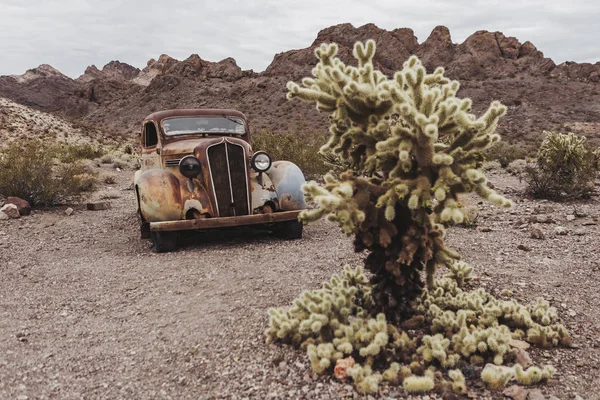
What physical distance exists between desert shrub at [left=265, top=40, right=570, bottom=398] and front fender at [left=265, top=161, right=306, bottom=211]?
3682 millimetres

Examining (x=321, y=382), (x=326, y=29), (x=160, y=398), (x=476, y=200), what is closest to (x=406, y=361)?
(x=321, y=382)

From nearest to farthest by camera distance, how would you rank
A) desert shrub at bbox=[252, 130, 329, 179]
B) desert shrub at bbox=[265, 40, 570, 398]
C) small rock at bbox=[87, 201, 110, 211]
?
desert shrub at bbox=[265, 40, 570, 398], small rock at bbox=[87, 201, 110, 211], desert shrub at bbox=[252, 130, 329, 179]

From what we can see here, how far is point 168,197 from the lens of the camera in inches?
271

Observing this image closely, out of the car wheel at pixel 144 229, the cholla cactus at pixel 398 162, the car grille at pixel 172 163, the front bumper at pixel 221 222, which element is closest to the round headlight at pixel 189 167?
the car grille at pixel 172 163

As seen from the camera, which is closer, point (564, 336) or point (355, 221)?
point (355, 221)

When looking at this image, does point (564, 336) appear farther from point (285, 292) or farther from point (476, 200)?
point (476, 200)

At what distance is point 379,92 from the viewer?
3227 mm

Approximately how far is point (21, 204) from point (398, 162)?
912 centimetres

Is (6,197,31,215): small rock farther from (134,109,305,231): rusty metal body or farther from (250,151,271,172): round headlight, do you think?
(250,151,271,172): round headlight

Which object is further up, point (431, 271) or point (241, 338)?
point (431, 271)

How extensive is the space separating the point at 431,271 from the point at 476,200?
7.49 meters

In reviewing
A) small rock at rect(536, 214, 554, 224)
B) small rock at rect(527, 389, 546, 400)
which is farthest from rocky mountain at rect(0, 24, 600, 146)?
small rock at rect(527, 389, 546, 400)

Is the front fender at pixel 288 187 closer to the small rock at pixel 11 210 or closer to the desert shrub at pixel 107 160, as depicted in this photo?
the small rock at pixel 11 210

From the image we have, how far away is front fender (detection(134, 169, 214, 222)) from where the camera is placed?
684 centimetres
